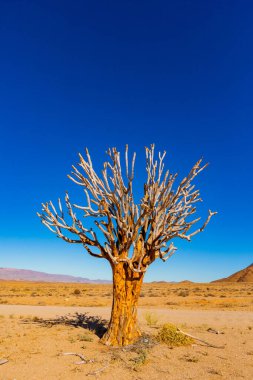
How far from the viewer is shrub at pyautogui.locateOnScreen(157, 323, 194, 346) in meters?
8.05

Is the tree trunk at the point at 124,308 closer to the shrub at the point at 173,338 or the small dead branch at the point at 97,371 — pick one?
the shrub at the point at 173,338

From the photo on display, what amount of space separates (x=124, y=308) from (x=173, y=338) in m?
1.36

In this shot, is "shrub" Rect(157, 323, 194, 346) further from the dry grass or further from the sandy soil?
the dry grass

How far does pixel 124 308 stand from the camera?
800 centimetres

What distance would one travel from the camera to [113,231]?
8.75 m

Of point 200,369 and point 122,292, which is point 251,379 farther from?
point 122,292

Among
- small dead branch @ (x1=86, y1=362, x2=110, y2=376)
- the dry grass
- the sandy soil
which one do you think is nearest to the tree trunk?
the sandy soil

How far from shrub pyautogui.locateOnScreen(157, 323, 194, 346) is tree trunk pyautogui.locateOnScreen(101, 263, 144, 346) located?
625 mm

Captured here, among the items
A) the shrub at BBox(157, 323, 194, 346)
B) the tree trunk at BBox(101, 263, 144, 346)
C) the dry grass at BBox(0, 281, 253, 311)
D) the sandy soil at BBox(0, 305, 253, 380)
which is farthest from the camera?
the dry grass at BBox(0, 281, 253, 311)

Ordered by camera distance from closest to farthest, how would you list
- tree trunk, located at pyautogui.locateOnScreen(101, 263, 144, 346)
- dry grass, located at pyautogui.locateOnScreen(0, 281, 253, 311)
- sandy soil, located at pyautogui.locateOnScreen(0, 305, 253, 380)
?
1. sandy soil, located at pyautogui.locateOnScreen(0, 305, 253, 380)
2. tree trunk, located at pyautogui.locateOnScreen(101, 263, 144, 346)
3. dry grass, located at pyautogui.locateOnScreen(0, 281, 253, 311)

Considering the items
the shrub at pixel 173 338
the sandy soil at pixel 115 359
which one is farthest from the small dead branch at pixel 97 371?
the shrub at pixel 173 338

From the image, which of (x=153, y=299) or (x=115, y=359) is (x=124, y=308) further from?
(x=153, y=299)

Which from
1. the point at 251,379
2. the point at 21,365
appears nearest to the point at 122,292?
the point at 21,365

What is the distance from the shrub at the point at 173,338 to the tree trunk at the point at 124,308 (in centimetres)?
62
